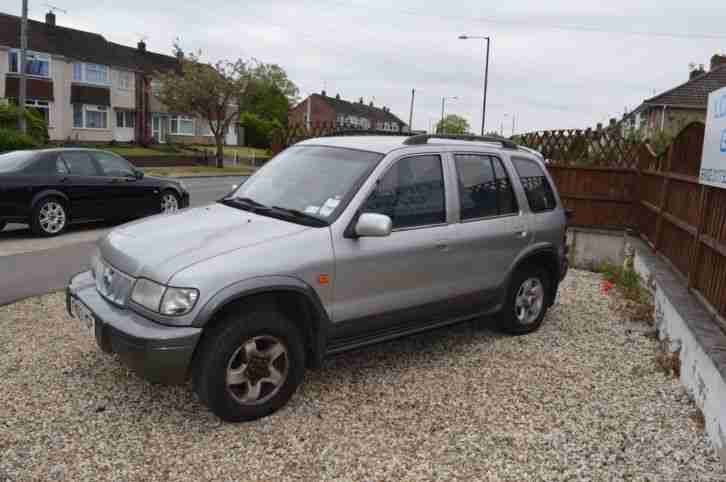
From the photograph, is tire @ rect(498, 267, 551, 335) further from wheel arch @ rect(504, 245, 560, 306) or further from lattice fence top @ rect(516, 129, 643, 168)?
lattice fence top @ rect(516, 129, 643, 168)

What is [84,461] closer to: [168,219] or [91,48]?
[168,219]

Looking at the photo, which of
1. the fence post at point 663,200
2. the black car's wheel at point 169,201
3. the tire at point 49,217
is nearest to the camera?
the fence post at point 663,200

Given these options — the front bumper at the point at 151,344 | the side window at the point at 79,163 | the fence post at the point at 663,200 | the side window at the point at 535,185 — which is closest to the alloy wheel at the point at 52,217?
the side window at the point at 79,163

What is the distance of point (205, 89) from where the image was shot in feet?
114

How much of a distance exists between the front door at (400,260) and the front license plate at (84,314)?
1.57m

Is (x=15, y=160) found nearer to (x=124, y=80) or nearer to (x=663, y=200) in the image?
(x=663, y=200)

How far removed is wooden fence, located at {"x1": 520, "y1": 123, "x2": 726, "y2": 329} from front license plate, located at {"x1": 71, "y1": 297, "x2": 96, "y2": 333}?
4.45 metres

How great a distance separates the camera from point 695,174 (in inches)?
251

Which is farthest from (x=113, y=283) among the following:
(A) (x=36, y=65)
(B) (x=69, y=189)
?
(A) (x=36, y=65)

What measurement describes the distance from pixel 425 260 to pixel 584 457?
5.68 ft

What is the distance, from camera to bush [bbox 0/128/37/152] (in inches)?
791

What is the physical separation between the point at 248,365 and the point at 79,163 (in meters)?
8.34

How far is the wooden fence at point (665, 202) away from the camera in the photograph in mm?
4965

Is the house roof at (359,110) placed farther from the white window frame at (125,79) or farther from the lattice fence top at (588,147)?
the lattice fence top at (588,147)
